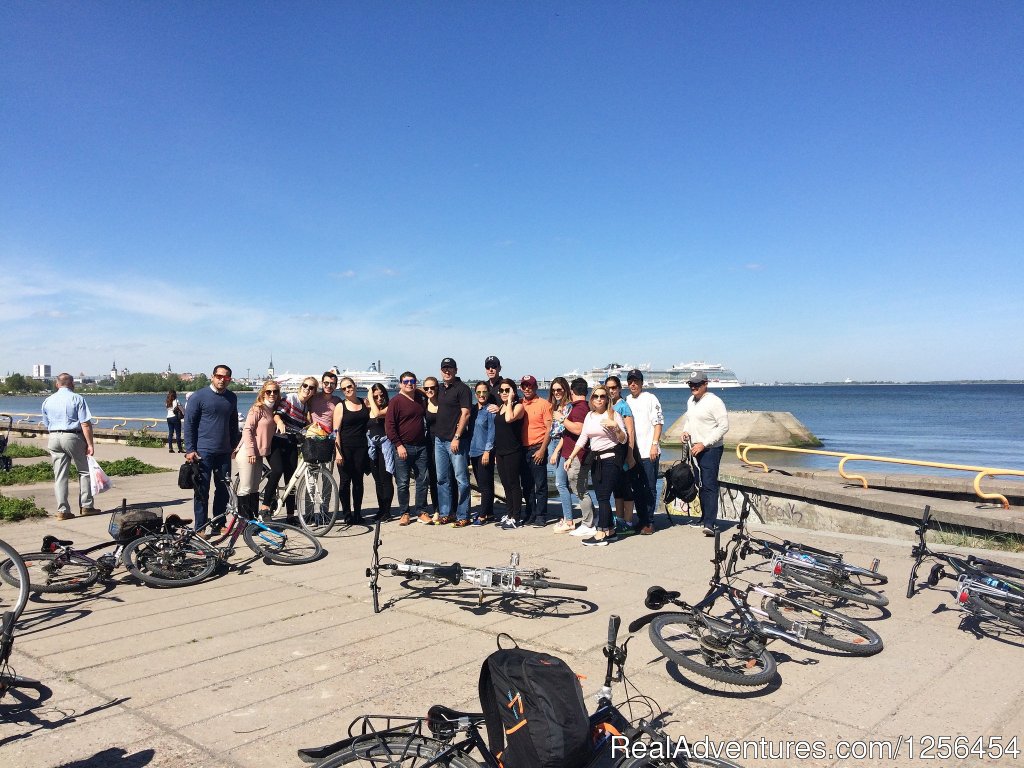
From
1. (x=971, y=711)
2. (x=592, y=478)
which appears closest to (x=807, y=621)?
(x=971, y=711)

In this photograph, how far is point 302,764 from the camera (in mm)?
3221

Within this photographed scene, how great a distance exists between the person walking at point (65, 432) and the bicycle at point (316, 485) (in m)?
3.34

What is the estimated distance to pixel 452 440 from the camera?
8875mm

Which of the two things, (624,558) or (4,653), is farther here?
(624,558)

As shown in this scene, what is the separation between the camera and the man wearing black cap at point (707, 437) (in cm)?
829

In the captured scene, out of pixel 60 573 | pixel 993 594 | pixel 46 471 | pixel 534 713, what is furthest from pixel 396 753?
pixel 46 471

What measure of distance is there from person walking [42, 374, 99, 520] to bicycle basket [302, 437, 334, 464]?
3460 mm

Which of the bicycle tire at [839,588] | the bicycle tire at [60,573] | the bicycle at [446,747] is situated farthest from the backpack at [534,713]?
the bicycle tire at [60,573]

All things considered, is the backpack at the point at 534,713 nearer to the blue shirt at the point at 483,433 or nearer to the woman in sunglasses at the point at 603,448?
the woman in sunglasses at the point at 603,448

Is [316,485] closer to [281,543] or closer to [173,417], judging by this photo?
[281,543]

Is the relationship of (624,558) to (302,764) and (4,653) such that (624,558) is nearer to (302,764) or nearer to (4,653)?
(302,764)

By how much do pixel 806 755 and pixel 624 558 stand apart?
4.01 metres

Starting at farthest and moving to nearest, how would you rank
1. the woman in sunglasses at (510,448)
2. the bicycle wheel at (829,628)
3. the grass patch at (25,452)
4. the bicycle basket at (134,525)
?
the grass patch at (25,452) → the woman in sunglasses at (510,448) → the bicycle basket at (134,525) → the bicycle wheel at (829,628)

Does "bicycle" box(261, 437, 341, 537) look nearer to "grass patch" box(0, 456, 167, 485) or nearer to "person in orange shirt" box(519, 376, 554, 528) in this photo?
"person in orange shirt" box(519, 376, 554, 528)
